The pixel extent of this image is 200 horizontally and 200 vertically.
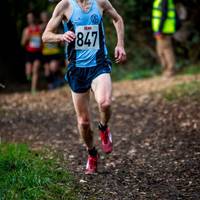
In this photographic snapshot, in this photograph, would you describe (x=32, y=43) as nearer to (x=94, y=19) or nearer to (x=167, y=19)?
(x=167, y=19)

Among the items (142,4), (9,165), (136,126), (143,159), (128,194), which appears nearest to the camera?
(128,194)

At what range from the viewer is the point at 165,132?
1009 cm

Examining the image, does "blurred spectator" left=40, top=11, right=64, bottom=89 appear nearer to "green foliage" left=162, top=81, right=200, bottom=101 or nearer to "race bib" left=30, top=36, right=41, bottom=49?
"race bib" left=30, top=36, right=41, bottom=49

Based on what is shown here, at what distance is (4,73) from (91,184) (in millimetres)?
12268

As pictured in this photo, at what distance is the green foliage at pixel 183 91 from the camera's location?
1267cm

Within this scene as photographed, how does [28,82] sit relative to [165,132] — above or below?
below

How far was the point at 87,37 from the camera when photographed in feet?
22.2

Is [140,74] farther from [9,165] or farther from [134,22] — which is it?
[9,165]

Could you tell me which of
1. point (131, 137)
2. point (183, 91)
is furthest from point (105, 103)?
point (183, 91)

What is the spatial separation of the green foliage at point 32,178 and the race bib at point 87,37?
4.83ft

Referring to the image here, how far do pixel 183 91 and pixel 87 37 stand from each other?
661cm

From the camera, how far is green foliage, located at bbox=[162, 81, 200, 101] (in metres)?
12.7

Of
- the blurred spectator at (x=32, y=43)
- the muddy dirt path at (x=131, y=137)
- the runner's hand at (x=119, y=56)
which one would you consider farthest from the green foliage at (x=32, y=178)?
the blurred spectator at (x=32, y=43)

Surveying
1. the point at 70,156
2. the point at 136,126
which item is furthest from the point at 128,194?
the point at 136,126
